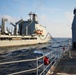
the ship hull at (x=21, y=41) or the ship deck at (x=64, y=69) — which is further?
the ship hull at (x=21, y=41)

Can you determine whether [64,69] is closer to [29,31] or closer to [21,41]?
[21,41]

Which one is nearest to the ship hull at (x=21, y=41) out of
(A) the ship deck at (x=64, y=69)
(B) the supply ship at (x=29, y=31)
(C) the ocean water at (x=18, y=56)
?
(B) the supply ship at (x=29, y=31)

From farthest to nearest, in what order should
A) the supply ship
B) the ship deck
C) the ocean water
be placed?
the supply ship < the ocean water < the ship deck

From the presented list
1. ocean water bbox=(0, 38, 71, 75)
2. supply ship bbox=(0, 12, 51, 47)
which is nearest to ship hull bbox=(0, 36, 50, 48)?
supply ship bbox=(0, 12, 51, 47)

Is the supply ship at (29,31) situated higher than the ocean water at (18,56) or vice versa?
the supply ship at (29,31)

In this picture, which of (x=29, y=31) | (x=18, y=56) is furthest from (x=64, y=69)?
(x=29, y=31)

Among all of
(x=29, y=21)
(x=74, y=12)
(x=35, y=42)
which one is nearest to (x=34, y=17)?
(x=29, y=21)

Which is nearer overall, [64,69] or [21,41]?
[64,69]

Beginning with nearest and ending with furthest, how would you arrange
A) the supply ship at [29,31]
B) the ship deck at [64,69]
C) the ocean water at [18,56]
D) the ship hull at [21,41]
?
the ship deck at [64,69] < the ocean water at [18,56] < the ship hull at [21,41] < the supply ship at [29,31]

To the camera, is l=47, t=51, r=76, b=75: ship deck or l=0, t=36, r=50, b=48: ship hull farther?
l=0, t=36, r=50, b=48: ship hull

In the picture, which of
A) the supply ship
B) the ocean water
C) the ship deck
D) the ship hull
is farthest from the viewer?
the supply ship

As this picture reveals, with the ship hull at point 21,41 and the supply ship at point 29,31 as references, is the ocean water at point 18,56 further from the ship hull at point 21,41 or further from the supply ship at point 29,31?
the supply ship at point 29,31

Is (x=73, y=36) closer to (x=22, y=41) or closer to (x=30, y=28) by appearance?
(x=22, y=41)

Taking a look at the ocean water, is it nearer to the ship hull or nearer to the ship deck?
the ship deck
